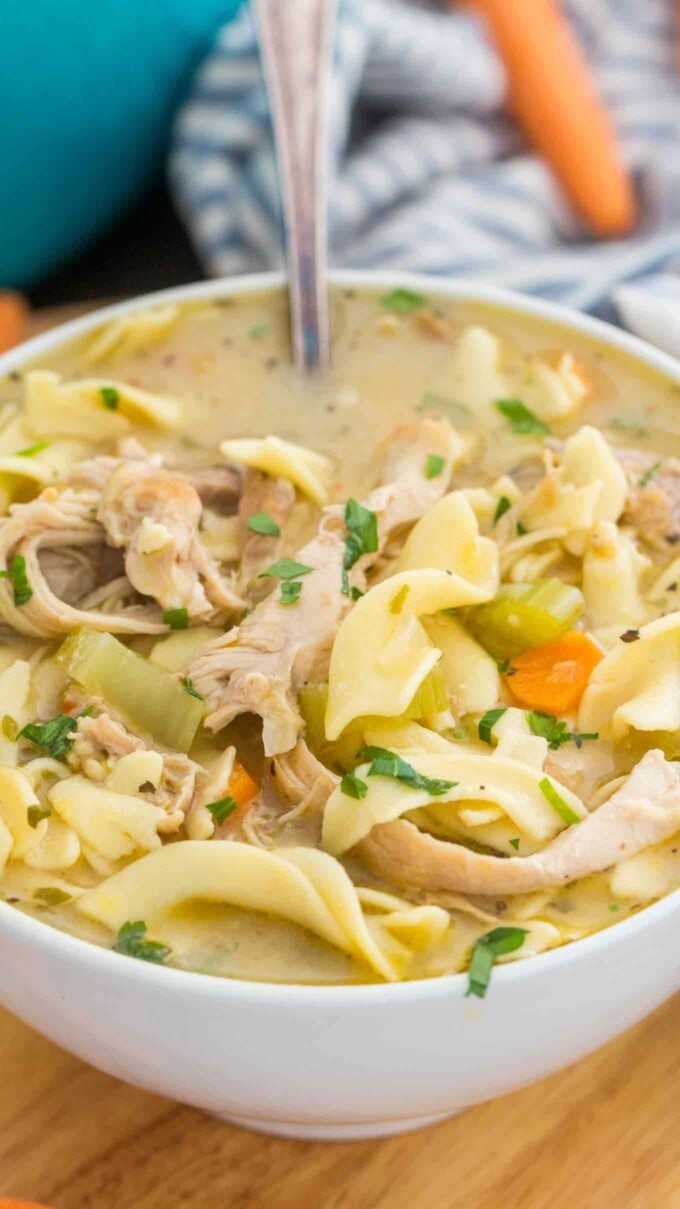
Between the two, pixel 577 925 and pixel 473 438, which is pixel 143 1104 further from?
pixel 473 438

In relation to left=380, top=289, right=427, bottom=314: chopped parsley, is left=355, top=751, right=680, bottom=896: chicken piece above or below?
below

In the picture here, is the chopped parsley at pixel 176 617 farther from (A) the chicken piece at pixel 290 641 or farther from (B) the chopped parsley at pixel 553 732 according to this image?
(B) the chopped parsley at pixel 553 732

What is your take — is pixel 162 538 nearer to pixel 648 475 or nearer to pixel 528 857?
pixel 528 857

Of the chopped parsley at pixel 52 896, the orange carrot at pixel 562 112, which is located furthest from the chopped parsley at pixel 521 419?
the orange carrot at pixel 562 112

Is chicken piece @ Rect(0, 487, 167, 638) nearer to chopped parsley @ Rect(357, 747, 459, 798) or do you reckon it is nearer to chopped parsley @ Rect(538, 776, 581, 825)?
chopped parsley @ Rect(357, 747, 459, 798)

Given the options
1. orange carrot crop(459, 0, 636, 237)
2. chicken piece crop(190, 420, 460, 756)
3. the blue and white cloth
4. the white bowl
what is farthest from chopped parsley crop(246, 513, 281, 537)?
orange carrot crop(459, 0, 636, 237)

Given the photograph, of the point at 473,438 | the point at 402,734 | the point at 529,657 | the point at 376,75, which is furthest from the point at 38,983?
the point at 376,75

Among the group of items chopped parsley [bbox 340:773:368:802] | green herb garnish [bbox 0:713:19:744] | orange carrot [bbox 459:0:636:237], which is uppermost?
green herb garnish [bbox 0:713:19:744]
